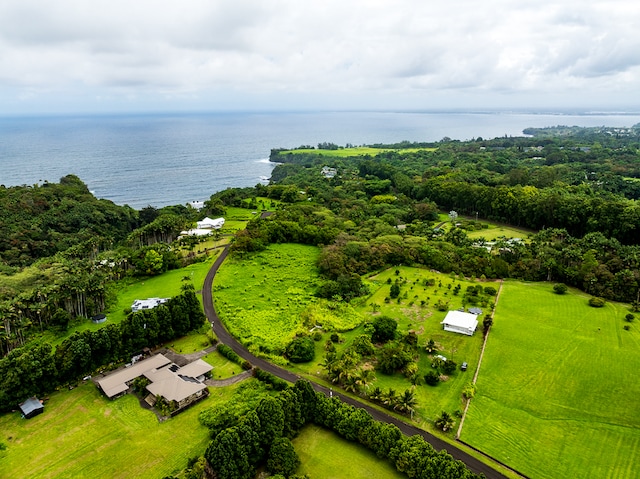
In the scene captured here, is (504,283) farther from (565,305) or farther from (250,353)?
(250,353)

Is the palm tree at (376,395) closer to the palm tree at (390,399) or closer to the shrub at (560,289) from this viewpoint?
the palm tree at (390,399)

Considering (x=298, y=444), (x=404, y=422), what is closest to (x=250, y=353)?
(x=298, y=444)

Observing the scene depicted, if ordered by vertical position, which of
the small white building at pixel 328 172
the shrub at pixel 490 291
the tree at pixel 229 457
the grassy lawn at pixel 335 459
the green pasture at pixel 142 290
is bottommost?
the grassy lawn at pixel 335 459

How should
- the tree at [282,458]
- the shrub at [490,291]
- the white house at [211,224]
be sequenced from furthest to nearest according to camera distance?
1. the white house at [211,224]
2. the shrub at [490,291]
3. the tree at [282,458]

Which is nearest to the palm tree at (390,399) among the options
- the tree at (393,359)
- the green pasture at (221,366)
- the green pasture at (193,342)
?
the tree at (393,359)

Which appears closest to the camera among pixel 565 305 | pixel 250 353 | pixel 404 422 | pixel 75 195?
pixel 404 422

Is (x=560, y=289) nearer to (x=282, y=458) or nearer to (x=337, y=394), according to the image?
(x=337, y=394)

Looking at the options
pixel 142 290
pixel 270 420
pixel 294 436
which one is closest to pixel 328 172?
pixel 142 290
